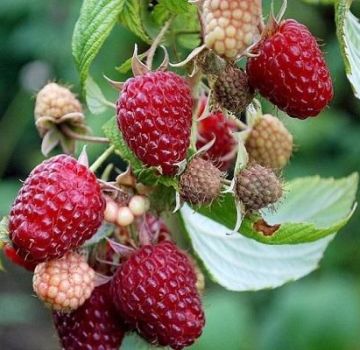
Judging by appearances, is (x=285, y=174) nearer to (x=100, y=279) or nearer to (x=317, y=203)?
(x=317, y=203)

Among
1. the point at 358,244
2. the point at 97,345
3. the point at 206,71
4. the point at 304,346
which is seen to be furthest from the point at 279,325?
the point at 206,71

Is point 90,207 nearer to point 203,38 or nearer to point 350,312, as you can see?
point 203,38

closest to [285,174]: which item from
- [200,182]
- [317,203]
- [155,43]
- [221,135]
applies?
[317,203]

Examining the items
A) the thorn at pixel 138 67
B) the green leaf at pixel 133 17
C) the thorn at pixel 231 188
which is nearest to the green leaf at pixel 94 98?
the green leaf at pixel 133 17

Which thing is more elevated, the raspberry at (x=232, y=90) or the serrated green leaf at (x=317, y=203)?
the raspberry at (x=232, y=90)

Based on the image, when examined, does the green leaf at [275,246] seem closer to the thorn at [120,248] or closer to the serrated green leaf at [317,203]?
the serrated green leaf at [317,203]
